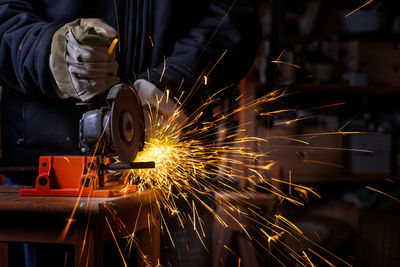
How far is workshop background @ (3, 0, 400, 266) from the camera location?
2678mm

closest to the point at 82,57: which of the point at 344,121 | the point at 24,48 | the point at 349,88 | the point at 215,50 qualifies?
the point at 24,48

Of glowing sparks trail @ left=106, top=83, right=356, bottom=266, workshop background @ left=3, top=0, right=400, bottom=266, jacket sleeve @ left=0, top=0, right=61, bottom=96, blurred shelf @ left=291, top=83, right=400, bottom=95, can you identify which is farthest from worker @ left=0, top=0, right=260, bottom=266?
blurred shelf @ left=291, top=83, right=400, bottom=95

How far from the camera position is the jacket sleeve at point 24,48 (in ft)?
3.97

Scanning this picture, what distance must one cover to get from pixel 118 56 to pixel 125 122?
0.48 m

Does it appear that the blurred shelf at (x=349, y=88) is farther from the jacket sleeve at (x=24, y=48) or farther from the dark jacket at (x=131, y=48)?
the jacket sleeve at (x=24, y=48)

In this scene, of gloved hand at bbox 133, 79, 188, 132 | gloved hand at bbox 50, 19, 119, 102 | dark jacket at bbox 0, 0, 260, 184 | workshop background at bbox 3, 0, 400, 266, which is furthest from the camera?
workshop background at bbox 3, 0, 400, 266

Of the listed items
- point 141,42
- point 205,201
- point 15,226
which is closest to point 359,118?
point 205,201

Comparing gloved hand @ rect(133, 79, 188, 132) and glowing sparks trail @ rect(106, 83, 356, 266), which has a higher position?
gloved hand @ rect(133, 79, 188, 132)

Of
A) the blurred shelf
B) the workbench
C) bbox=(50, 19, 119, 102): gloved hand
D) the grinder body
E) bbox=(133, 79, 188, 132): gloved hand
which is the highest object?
the blurred shelf

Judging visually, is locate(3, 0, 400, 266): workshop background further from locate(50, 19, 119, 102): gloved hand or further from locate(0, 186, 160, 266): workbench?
locate(0, 186, 160, 266): workbench

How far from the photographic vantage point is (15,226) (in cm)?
99

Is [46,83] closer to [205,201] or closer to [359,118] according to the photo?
[205,201]

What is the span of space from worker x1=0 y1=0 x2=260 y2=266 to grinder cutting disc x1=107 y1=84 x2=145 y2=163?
0.39 feet

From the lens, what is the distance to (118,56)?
1456 millimetres
